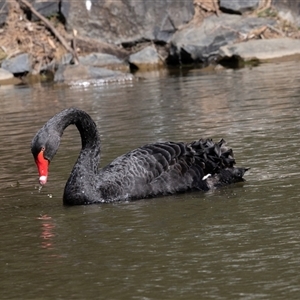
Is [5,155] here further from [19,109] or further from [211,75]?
[211,75]

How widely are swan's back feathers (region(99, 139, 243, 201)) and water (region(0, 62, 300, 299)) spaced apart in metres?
0.12

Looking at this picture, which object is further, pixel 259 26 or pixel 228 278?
pixel 259 26

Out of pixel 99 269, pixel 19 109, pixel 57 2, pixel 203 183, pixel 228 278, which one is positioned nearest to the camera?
pixel 228 278

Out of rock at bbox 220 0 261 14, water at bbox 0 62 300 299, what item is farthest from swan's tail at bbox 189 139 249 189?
rock at bbox 220 0 261 14

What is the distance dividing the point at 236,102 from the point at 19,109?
3.95 m

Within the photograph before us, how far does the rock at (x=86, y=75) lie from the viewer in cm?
1958

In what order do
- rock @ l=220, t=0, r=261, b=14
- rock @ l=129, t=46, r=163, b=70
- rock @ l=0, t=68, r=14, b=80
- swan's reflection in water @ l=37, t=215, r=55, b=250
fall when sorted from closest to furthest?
swan's reflection in water @ l=37, t=215, r=55, b=250
rock @ l=0, t=68, r=14, b=80
rock @ l=129, t=46, r=163, b=70
rock @ l=220, t=0, r=261, b=14

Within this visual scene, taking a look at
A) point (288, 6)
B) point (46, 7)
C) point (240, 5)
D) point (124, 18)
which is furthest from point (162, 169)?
point (46, 7)

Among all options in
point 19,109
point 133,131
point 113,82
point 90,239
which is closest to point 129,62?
point 113,82

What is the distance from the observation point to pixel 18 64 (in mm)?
22141

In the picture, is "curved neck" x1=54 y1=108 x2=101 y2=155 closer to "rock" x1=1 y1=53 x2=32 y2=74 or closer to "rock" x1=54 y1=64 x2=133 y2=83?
"rock" x1=54 y1=64 x2=133 y2=83

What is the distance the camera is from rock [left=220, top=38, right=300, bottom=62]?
2030cm

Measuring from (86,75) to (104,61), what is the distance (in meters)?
2.16

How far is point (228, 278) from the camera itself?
470cm
